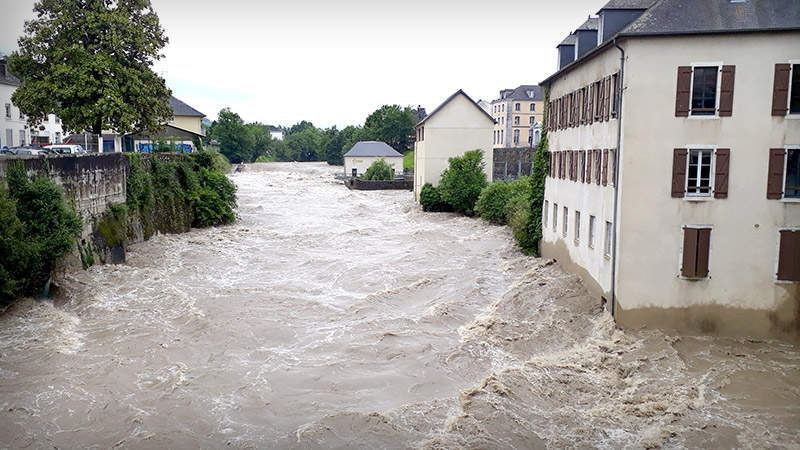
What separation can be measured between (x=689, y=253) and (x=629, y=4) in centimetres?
728

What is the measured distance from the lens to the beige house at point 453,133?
47094 millimetres

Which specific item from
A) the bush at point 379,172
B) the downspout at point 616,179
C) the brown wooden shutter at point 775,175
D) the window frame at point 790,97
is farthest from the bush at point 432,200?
the window frame at point 790,97

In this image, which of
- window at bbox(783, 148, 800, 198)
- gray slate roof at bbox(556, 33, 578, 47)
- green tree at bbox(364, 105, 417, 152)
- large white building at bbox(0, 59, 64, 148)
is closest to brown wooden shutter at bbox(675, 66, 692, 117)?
window at bbox(783, 148, 800, 198)

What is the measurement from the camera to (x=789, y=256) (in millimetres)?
15938

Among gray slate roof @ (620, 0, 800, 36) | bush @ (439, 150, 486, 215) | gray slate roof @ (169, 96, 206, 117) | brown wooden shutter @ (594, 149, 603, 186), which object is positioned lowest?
bush @ (439, 150, 486, 215)

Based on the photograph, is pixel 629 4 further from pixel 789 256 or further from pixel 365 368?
pixel 365 368

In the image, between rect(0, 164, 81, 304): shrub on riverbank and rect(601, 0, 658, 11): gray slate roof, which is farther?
rect(601, 0, 658, 11): gray slate roof

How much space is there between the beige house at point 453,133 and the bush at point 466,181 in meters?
4.54

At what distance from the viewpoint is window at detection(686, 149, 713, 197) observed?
1614cm

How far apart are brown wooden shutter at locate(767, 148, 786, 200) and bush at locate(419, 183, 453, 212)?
97.5 ft

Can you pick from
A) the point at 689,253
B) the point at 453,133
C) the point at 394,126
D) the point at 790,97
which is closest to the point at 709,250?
the point at 689,253

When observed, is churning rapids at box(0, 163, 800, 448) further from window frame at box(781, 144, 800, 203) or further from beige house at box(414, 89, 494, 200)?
beige house at box(414, 89, 494, 200)

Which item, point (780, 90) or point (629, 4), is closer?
point (780, 90)

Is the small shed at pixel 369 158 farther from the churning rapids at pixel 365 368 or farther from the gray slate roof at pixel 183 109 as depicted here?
the churning rapids at pixel 365 368
